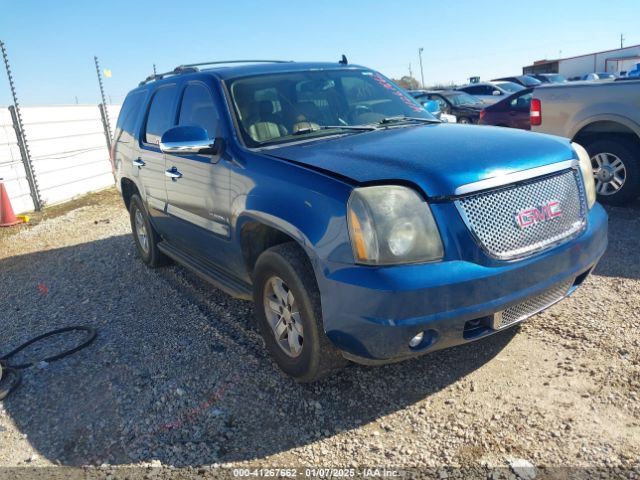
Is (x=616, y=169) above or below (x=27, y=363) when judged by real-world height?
above

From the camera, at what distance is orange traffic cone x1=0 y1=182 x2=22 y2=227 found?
900 centimetres

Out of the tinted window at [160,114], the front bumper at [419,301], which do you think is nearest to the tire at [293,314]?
the front bumper at [419,301]

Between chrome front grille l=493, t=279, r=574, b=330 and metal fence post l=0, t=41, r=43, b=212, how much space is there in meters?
9.96

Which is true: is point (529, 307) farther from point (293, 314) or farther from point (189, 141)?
point (189, 141)

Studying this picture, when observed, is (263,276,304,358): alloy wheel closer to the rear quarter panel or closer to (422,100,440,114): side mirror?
(422,100,440,114): side mirror

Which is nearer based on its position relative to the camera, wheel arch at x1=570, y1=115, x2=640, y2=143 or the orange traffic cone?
wheel arch at x1=570, y1=115, x2=640, y2=143

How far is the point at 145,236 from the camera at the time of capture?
5773 millimetres

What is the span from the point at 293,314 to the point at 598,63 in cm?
4269

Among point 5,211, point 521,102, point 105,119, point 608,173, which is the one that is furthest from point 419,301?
point 105,119

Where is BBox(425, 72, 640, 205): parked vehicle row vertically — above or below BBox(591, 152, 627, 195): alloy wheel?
above

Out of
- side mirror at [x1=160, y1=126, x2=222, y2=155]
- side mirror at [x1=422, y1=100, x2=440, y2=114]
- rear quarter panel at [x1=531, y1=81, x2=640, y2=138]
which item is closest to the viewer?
side mirror at [x1=160, y1=126, x2=222, y2=155]

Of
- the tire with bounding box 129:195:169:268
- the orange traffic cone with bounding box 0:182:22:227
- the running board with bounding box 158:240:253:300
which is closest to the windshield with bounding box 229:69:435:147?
the running board with bounding box 158:240:253:300

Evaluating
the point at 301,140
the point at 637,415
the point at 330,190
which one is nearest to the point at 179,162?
the point at 301,140

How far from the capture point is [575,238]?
289 centimetres
